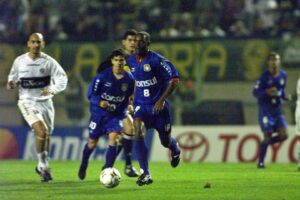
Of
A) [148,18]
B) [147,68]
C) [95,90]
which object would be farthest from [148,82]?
[148,18]

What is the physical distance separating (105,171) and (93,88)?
1567 mm

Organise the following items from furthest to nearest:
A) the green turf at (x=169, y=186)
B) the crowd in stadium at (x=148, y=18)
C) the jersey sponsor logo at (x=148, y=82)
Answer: the crowd in stadium at (x=148, y=18) < the jersey sponsor logo at (x=148, y=82) < the green turf at (x=169, y=186)

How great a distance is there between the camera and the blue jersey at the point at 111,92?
13.6 meters

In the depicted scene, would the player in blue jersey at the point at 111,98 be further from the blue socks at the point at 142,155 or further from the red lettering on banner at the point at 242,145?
the red lettering on banner at the point at 242,145

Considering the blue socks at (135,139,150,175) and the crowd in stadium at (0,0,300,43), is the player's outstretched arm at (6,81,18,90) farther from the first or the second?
the crowd in stadium at (0,0,300,43)

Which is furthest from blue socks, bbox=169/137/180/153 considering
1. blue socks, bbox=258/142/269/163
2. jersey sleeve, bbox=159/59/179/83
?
blue socks, bbox=258/142/269/163

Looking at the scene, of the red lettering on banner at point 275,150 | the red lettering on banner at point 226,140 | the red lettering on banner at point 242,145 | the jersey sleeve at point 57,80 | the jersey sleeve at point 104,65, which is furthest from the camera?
the red lettering on banner at point 226,140

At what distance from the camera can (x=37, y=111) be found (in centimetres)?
1459

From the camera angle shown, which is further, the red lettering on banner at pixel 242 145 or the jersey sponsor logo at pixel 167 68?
the red lettering on banner at pixel 242 145

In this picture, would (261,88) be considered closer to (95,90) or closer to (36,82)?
(36,82)

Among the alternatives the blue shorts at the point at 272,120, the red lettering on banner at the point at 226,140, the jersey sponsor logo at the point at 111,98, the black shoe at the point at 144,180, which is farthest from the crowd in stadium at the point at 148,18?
the black shoe at the point at 144,180

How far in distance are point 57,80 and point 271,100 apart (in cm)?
626

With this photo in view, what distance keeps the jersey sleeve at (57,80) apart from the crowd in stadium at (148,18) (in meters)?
8.90

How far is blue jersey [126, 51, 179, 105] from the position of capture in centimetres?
1315
